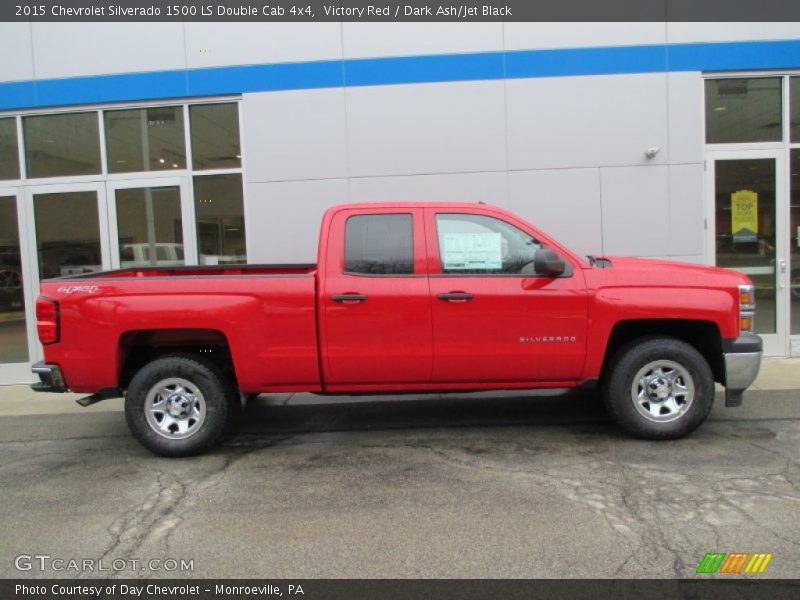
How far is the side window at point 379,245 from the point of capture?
484 cm

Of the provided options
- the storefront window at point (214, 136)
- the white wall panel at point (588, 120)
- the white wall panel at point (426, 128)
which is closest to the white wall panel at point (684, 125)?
the white wall panel at point (588, 120)

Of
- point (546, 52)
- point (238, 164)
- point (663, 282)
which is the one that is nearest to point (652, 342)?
point (663, 282)

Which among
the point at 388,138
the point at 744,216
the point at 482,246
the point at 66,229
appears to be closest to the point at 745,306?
the point at 482,246

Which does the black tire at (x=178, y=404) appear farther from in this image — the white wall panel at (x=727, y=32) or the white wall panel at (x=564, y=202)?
the white wall panel at (x=727, y=32)

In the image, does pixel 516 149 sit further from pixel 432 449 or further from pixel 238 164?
pixel 432 449

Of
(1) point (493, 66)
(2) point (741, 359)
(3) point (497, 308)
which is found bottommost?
(2) point (741, 359)

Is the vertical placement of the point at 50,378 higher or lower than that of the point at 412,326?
lower

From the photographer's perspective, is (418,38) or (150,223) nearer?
(418,38)

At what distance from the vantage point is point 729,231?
27.5ft

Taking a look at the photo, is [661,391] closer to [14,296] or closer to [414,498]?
[414,498]

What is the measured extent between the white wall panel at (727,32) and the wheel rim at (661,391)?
17.8 ft

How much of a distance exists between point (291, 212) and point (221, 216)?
1.07 metres

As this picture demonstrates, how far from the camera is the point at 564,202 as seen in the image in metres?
8.12

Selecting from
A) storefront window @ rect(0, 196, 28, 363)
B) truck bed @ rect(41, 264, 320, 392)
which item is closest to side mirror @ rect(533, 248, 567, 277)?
truck bed @ rect(41, 264, 320, 392)
